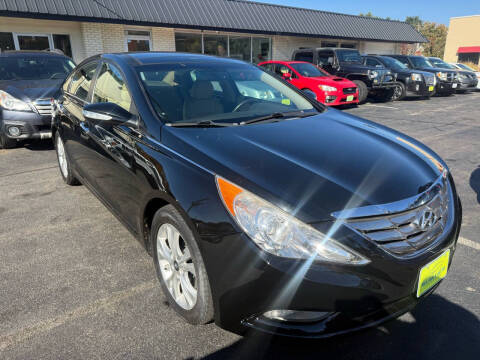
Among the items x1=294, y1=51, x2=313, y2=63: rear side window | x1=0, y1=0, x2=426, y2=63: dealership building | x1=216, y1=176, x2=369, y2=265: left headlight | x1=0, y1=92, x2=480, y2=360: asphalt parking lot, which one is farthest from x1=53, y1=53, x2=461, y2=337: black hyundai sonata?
x1=0, y1=0, x2=426, y2=63: dealership building

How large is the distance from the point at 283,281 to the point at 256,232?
24 cm

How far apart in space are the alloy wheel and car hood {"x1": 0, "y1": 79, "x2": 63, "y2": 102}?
15.1 ft

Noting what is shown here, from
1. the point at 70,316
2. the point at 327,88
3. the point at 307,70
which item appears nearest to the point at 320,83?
the point at 327,88

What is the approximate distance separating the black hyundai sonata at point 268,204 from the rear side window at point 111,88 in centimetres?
2

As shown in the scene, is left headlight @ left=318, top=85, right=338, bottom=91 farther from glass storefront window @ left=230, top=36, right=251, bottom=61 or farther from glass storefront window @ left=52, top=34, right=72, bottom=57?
glass storefront window @ left=52, top=34, right=72, bottom=57

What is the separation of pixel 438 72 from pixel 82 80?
15066 mm

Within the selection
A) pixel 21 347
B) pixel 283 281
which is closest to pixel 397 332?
pixel 283 281

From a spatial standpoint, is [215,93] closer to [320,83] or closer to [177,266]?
[177,266]

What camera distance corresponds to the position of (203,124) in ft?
7.79

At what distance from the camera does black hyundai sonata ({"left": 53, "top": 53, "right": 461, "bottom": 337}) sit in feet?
5.12

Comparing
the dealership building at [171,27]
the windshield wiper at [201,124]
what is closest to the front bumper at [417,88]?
the dealership building at [171,27]

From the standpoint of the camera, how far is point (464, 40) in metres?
41.6

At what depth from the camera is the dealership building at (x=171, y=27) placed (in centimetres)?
1241

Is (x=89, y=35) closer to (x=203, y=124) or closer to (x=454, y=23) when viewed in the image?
(x=203, y=124)
